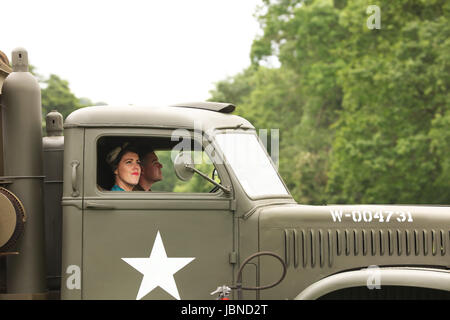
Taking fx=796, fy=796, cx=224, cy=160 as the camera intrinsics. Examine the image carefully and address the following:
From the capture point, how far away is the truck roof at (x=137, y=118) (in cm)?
647

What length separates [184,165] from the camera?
6250 mm

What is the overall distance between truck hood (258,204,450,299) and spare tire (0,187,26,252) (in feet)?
6.39

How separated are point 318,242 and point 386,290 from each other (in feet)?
2.11

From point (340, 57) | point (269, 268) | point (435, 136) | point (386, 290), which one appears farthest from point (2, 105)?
point (340, 57)

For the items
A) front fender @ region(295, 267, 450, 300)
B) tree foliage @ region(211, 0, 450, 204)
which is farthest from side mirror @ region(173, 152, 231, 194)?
tree foliage @ region(211, 0, 450, 204)

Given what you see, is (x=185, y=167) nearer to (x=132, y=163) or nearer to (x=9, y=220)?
(x=132, y=163)

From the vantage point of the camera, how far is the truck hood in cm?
627

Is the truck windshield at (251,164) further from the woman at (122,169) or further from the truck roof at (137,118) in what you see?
the woman at (122,169)

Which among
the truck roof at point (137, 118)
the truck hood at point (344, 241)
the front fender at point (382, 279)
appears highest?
the truck roof at point (137, 118)

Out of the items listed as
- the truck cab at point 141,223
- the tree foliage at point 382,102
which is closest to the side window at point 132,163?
the truck cab at point 141,223

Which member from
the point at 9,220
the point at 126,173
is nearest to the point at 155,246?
the point at 126,173

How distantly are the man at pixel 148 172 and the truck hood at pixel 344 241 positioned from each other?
1253 millimetres

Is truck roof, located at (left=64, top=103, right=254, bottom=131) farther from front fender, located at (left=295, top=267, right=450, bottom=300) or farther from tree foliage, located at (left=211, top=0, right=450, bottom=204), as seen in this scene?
tree foliage, located at (left=211, top=0, right=450, bottom=204)

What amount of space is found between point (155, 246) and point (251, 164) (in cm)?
109
